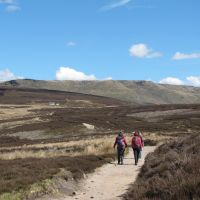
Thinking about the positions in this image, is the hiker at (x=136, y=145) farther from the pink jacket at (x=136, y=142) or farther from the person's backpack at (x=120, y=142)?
the person's backpack at (x=120, y=142)

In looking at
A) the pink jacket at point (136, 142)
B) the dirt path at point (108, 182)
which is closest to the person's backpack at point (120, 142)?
the pink jacket at point (136, 142)

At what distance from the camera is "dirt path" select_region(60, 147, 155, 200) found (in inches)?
690

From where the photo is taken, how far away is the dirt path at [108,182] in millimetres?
17531

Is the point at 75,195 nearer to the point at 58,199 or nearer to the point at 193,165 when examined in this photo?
the point at 58,199

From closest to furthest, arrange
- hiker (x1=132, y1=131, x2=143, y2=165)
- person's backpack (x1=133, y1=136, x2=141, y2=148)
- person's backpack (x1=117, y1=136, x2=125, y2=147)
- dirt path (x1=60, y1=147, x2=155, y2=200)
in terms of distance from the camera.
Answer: dirt path (x1=60, y1=147, x2=155, y2=200), hiker (x1=132, y1=131, x2=143, y2=165), person's backpack (x1=133, y1=136, x2=141, y2=148), person's backpack (x1=117, y1=136, x2=125, y2=147)

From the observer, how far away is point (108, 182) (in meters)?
20.9

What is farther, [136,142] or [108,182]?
[136,142]

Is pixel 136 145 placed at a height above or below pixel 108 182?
above

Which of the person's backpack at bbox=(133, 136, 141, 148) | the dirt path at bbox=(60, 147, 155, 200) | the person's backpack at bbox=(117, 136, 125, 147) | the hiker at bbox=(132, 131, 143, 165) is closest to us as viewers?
the dirt path at bbox=(60, 147, 155, 200)

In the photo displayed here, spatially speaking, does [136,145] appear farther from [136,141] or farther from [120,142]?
[120,142]

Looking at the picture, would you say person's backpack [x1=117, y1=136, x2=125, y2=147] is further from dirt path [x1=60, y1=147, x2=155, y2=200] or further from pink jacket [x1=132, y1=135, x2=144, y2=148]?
dirt path [x1=60, y1=147, x2=155, y2=200]

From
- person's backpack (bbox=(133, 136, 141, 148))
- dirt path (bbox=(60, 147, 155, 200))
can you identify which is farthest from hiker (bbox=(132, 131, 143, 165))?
dirt path (bbox=(60, 147, 155, 200))

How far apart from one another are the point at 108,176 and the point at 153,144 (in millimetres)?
23675

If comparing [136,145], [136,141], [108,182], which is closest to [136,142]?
→ [136,141]
